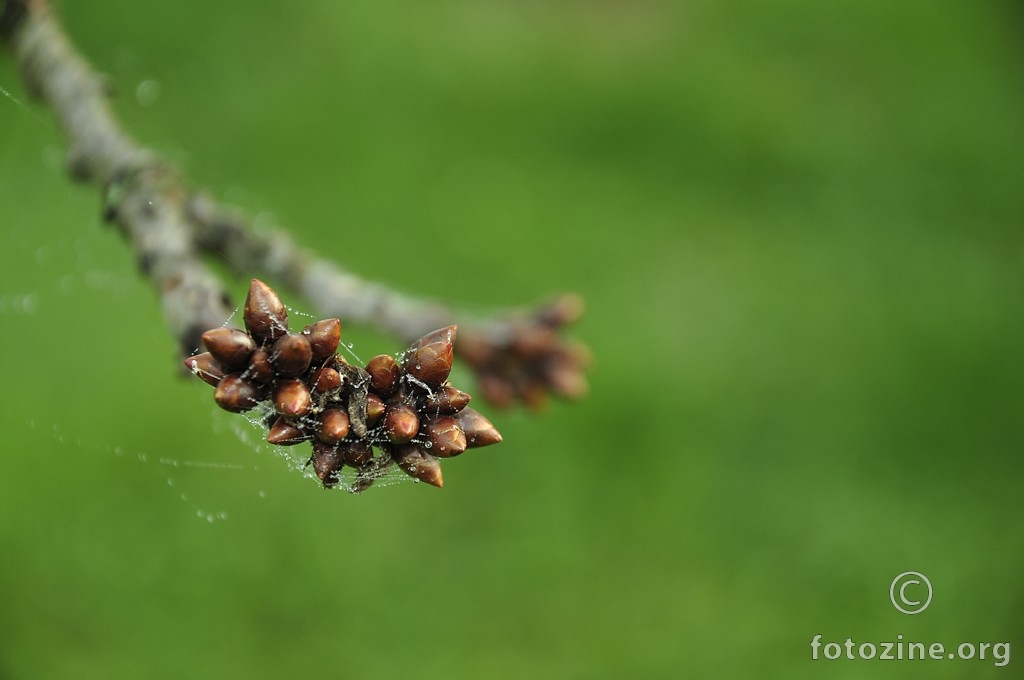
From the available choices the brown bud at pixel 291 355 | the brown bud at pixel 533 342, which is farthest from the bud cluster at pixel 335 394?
the brown bud at pixel 533 342

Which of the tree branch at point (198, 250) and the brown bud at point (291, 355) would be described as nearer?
the brown bud at point (291, 355)

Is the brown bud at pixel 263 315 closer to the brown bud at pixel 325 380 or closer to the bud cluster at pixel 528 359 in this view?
the brown bud at pixel 325 380

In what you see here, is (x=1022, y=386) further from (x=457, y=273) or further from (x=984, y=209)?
(x=457, y=273)

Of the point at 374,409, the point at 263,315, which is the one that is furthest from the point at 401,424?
the point at 263,315

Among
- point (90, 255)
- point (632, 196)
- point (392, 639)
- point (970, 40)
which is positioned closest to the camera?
point (392, 639)

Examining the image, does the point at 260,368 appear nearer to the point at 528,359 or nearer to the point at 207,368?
the point at 207,368

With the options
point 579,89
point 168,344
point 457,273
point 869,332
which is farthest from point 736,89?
point 168,344
